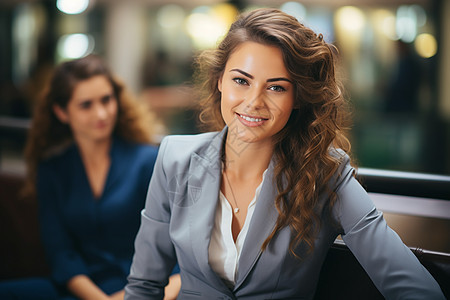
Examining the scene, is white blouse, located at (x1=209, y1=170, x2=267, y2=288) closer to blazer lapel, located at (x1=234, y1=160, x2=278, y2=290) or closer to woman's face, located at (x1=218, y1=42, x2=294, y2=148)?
blazer lapel, located at (x1=234, y1=160, x2=278, y2=290)

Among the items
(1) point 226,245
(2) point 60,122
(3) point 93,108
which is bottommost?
(1) point 226,245

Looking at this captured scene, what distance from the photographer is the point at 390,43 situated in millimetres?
6008

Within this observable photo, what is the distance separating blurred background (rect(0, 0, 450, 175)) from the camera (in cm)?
579

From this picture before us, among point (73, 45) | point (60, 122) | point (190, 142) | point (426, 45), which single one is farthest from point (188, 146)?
point (73, 45)

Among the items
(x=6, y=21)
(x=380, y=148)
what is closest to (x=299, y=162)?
(x=380, y=148)

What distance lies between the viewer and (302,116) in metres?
1.23

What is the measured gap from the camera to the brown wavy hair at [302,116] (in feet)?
3.66

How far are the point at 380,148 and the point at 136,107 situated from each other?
14.6 feet

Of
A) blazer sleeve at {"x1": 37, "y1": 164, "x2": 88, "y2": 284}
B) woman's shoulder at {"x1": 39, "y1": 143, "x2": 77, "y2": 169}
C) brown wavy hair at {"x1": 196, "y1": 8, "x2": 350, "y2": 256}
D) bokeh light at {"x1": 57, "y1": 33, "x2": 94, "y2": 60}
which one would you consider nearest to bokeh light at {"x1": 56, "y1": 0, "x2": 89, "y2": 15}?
bokeh light at {"x1": 57, "y1": 33, "x2": 94, "y2": 60}

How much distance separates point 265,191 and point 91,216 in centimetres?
92

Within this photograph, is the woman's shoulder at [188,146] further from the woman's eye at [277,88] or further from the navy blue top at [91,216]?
the navy blue top at [91,216]

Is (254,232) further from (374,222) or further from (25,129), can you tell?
(25,129)

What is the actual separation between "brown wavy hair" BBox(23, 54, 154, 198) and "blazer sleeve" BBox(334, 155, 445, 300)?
3.72ft

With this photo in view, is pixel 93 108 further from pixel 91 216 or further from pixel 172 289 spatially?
pixel 172 289
